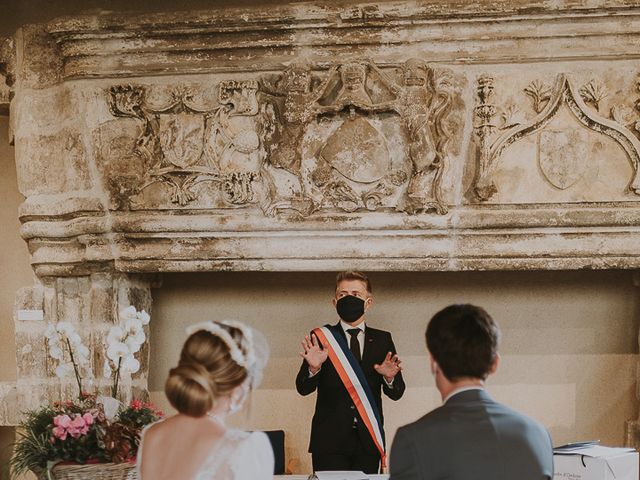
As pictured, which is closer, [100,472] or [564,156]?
[100,472]

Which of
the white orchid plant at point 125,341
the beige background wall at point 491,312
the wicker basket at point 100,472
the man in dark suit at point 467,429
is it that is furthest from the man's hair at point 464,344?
the beige background wall at point 491,312

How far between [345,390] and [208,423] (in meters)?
1.74

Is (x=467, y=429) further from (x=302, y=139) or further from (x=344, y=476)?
(x=302, y=139)

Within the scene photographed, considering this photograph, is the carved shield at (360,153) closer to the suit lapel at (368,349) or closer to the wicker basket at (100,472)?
the suit lapel at (368,349)

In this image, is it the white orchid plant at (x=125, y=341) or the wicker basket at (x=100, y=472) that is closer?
the wicker basket at (x=100, y=472)

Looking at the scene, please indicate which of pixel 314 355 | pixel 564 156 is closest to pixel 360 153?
pixel 564 156

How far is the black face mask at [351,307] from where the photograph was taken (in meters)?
3.75

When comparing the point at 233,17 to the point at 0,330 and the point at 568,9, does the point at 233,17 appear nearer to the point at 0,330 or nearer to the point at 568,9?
the point at 568,9

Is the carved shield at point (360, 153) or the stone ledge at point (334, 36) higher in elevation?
the stone ledge at point (334, 36)

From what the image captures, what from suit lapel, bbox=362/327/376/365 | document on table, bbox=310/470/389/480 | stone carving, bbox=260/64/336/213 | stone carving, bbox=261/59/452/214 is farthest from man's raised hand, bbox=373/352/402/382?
stone carving, bbox=260/64/336/213

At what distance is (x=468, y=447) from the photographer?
190 cm

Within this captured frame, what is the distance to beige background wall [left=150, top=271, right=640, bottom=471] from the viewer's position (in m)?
4.66

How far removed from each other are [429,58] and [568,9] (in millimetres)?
694

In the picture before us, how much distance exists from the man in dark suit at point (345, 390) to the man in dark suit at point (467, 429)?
1.68 m
